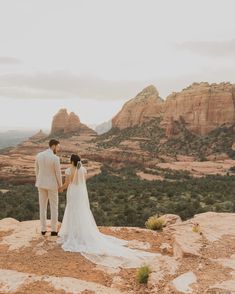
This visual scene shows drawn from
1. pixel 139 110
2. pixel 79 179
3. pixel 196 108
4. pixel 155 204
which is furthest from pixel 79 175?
pixel 139 110

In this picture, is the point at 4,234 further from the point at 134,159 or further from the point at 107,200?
the point at 134,159

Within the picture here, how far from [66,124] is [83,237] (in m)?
119

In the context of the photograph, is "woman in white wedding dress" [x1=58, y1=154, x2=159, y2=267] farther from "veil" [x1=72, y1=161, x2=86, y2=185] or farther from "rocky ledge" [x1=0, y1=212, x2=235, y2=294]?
"rocky ledge" [x1=0, y1=212, x2=235, y2=294]

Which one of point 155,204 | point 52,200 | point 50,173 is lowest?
point 155,204

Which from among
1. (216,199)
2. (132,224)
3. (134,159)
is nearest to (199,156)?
(134,159)

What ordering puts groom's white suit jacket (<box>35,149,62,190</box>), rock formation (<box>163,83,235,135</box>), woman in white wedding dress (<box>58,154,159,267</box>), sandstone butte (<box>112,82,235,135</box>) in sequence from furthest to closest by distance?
sandstone butte (<box>112,82,235,135</box>) → rock formation (<box>163,83,235,135</box>) → groom's white suit jacket (<box>35,149,62,190</box>) → woman in white wedding dress (<box>58,154,159,267</box>)

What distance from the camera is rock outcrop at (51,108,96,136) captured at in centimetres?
12556

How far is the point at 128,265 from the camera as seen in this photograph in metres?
7.70

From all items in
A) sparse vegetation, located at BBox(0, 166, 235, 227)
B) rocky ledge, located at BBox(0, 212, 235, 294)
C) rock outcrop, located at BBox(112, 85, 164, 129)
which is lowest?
sparse vegetation, located at BBox(0, 166, 235, 227)

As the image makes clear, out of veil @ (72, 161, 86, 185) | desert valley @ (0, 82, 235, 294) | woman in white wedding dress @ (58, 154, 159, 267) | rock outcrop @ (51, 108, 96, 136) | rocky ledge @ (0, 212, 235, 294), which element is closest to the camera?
rocky ledge @ (0, 212, 235, 294)

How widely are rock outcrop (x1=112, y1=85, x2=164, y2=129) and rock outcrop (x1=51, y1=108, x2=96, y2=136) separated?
1345 cm

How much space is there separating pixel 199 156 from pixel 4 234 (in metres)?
70.0

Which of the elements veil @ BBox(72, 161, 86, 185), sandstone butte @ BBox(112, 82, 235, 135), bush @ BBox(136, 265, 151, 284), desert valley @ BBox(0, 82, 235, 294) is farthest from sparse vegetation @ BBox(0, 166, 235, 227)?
sandstone butte @ BBox(112, 82, 235, 135)

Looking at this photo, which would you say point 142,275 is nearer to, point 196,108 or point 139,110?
point 196,108
